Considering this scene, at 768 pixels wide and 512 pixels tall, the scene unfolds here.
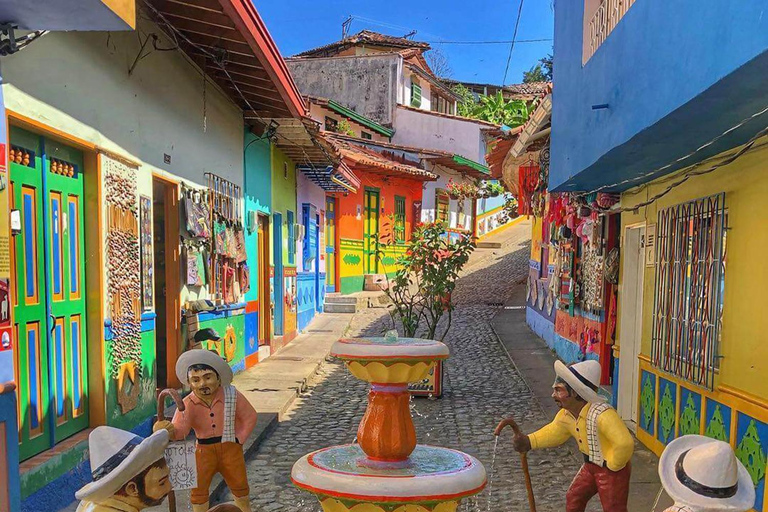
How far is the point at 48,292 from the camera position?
13.8 feet

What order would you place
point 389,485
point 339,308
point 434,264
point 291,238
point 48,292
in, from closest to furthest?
point 389,485 → point 48,292 → point 434,264 → point 291,238 → point 339,308

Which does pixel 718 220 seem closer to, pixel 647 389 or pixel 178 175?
pixel 647 389

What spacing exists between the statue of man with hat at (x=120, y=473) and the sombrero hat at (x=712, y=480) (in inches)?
76.9

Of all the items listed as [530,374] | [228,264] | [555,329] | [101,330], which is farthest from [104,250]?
[555,329]

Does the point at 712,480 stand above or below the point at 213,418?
above

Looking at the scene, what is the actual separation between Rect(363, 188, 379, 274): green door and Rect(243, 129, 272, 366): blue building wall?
8605mm

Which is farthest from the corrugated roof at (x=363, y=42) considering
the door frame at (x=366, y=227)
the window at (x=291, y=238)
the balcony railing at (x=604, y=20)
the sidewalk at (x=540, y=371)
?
the balcony railing at (x=604, y=20)

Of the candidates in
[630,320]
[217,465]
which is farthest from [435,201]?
[217,465]

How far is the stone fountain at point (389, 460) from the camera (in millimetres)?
2512

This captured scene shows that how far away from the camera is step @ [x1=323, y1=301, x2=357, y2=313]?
631 inches

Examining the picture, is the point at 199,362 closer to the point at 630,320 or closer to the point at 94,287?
the point at 94,287

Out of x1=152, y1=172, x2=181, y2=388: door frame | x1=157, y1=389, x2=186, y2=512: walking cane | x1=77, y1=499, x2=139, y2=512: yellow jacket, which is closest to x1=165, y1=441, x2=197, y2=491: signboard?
x1=157, y1=389, x2=186, y2=512: walking cane

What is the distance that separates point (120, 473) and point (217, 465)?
5.50 ft

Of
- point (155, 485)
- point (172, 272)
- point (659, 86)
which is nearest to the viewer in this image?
point (155, 485)
